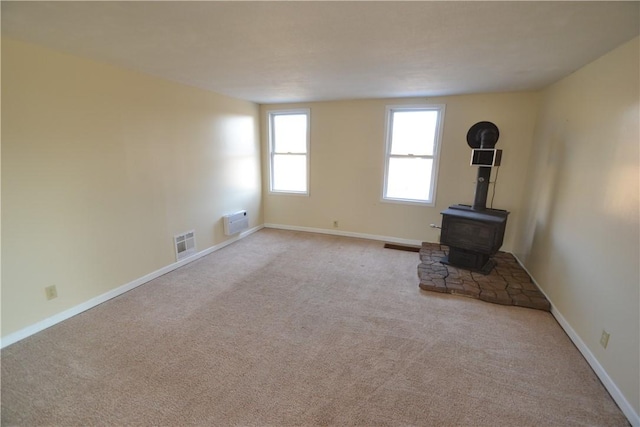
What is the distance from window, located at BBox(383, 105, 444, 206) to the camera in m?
4.06

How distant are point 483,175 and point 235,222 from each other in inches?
138

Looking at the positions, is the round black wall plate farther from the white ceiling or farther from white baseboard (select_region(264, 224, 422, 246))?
white baseboard (select_region(264, 224, 422, 246))

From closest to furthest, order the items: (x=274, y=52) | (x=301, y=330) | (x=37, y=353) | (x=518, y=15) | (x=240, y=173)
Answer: (x=518, y=15), (x=37, y=353), (x=274, y=52), (x=301, y=330), (x=240, y=173)

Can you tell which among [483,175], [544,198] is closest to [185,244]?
[483,175]

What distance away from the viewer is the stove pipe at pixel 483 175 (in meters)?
3.37

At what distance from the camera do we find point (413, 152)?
13.8ft

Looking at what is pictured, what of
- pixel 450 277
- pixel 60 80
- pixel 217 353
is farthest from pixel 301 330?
pixel 60 80

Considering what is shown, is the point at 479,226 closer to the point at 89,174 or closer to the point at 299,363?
the point at 299,363

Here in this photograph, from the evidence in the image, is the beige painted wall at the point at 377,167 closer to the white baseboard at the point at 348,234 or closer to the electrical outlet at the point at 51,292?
the white baseboard at the point at 348,234

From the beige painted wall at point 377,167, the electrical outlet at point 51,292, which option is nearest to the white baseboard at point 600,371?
the beige painted wall at point 377,167

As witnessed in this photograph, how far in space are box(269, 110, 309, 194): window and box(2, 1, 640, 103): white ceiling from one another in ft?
5.98

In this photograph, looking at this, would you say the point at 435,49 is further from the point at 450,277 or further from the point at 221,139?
the point at 221,139

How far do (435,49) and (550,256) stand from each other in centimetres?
230

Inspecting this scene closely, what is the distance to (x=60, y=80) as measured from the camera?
2.19m
